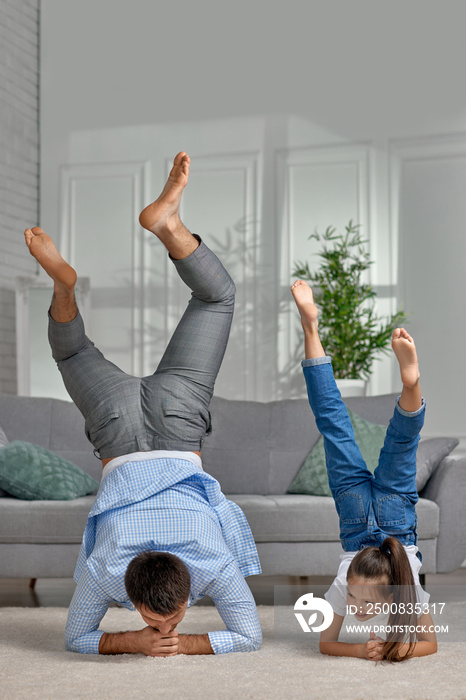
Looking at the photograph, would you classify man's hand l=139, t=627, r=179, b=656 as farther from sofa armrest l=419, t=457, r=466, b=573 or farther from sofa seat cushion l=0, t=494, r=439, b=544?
sofa armrest l=419, t=457, r=466, b=573

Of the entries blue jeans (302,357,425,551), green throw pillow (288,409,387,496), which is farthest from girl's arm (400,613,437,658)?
green throw pillow (288,409,387,496)

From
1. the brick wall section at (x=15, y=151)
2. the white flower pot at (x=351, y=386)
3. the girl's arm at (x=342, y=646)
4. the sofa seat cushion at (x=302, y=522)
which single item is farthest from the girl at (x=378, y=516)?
the brick wall section at (x=15, y=151)

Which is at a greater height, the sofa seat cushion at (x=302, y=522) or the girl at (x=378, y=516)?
the girl at (x=378, y=516)

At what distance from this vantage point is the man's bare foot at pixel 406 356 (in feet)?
6.88

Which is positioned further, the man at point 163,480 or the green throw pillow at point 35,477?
the green throw pillow at point 35,477

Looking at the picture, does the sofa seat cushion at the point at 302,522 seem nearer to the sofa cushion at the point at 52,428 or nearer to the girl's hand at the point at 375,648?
the sofa cushion at the point at 52,428

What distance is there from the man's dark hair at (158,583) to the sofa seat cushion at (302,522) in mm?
1241

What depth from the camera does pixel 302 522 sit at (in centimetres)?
326

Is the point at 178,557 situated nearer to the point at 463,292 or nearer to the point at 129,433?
the point at 129,433

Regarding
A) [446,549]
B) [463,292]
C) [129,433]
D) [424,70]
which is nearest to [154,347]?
[463,292]

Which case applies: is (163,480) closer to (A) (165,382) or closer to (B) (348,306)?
(A) (165,382)

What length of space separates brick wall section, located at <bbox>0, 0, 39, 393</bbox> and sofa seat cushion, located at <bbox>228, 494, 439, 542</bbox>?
282cm

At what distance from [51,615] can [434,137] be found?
12.8ft

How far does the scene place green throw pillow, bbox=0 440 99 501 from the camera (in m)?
3.34
